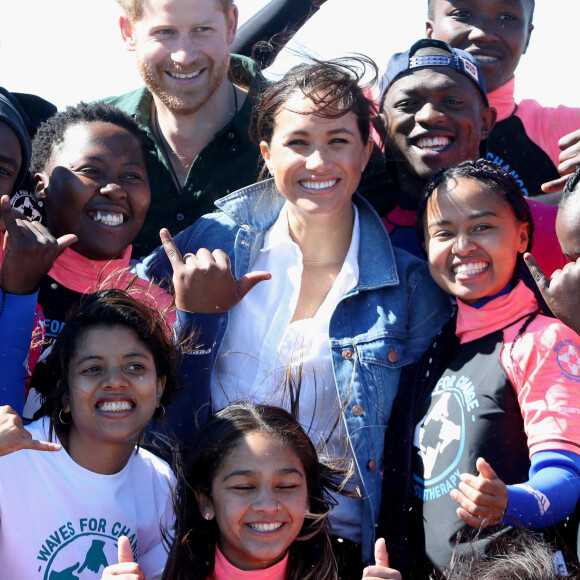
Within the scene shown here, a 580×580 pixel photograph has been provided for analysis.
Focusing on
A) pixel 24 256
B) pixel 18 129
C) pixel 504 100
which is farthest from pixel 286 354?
pixel 504 100

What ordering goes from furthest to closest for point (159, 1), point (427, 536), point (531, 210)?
point (159, 1) → point (531, 210) → point (427, 536)

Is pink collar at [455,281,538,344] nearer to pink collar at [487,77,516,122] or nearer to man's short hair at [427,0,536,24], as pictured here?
pink collar at [487,77,516,122]

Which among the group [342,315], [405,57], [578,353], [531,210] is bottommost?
[578,353]

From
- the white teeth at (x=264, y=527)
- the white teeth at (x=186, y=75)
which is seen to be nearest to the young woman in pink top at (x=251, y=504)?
the white teeth at (x=264, y=527)

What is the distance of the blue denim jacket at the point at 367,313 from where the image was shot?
11.2ft

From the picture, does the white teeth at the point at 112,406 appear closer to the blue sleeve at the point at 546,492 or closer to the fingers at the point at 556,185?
the blue sleeve at the point at 546,492

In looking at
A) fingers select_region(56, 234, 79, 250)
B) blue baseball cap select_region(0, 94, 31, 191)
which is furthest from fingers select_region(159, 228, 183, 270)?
blue baseball cap select_region(0, 94, 31, 191)

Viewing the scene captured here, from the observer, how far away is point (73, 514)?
305 cm

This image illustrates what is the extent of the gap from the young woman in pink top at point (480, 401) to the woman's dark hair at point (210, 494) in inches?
13.4

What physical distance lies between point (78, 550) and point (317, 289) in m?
1.37

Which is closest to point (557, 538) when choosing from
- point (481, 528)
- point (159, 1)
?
point (481, 528)

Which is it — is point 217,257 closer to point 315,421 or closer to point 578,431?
point 315,421

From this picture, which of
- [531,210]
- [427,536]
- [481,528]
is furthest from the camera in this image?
[531,210]

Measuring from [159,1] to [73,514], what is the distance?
2705 millimetres
